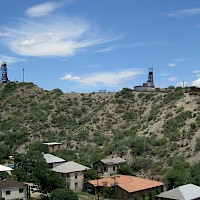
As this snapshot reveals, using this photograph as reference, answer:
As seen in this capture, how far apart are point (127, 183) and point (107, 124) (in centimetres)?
3541

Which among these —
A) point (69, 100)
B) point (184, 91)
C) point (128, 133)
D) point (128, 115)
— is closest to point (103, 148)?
point (128, 133)

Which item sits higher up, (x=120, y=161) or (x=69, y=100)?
(x=69, y=100)

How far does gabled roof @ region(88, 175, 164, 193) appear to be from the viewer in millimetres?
41906

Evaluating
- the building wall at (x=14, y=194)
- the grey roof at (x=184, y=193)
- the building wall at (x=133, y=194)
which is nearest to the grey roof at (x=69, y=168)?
the building wall at (x=133, y=194)

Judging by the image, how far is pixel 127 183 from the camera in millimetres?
43531

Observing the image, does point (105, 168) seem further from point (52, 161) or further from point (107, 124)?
point (107, 124)

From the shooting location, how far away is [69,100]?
9425 cm

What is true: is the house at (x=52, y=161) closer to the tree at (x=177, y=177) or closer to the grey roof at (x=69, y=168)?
the grey roof at (x=69, y=168)

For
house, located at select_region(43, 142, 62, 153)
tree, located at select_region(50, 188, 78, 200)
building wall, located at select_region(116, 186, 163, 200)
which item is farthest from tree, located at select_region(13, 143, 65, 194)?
building wall, located at select_region(116, 186, 163, 200)

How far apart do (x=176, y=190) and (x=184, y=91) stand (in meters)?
43.5

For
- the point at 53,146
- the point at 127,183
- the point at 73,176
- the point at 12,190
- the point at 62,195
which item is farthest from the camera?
the point at 53,146

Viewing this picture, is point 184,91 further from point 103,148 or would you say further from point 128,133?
point 103,148

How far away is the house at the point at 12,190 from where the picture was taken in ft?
124

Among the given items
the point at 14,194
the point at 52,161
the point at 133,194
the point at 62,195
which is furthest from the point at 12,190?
the point at 52,161
